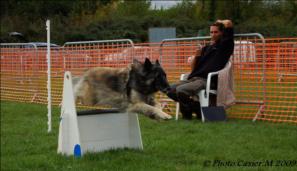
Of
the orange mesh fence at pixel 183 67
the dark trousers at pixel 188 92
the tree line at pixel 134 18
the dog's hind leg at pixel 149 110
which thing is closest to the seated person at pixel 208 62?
the dark trousers at pixel 188 92

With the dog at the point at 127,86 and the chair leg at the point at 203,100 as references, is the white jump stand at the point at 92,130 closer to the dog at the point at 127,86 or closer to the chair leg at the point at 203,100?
the dog at the point at 127,86

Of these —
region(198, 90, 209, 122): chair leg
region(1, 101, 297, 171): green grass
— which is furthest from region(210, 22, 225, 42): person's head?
region(1, 101, 297, 171): green grass

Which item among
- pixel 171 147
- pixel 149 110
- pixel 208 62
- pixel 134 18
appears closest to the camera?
pixel 149 110

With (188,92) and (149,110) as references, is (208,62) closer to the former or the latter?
(188,92)

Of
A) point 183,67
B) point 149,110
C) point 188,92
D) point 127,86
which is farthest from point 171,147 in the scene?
point 183,67

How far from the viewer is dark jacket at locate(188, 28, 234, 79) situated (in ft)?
29.8

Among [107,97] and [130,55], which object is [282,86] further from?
[107,97]

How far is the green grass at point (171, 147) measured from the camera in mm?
5801

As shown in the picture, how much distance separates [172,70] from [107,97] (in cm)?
524

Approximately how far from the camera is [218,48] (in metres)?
9.10

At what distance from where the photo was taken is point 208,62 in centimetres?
930

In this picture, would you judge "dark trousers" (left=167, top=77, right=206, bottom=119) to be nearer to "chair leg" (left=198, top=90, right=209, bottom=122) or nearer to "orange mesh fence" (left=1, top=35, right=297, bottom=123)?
"chair leg" (left=198, top=90, right=209, bottom=122)

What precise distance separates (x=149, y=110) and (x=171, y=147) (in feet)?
2.73

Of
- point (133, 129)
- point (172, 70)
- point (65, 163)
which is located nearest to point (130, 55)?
point (172, 70)
